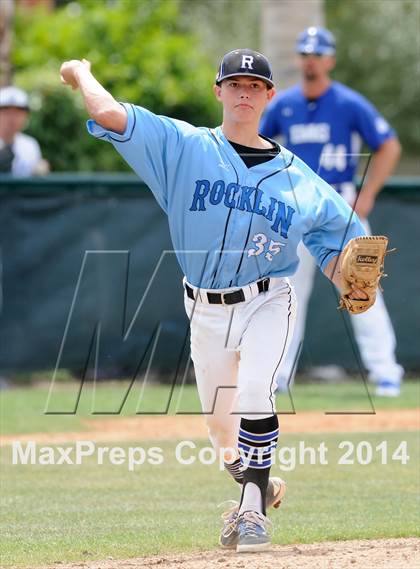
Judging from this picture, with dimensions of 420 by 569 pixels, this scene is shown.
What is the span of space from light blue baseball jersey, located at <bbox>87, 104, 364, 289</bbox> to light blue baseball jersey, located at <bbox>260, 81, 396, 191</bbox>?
4457mm

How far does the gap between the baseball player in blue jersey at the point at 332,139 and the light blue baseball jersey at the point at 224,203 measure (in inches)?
172

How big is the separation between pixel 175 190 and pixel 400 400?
5.00 meters

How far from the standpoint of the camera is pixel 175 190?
18.4ft

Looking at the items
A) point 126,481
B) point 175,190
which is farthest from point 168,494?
point 175,190

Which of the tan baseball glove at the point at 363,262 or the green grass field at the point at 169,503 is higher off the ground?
the tan baseball glove at the point at 363,262

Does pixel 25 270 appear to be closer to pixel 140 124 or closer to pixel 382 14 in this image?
pixel 140 124

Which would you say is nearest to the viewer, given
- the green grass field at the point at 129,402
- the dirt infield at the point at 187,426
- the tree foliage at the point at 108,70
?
the dirt infield at the point at 187,426

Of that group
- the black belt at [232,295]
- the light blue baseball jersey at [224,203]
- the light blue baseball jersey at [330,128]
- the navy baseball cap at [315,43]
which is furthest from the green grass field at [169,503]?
the navy baseball cap at [315,43]

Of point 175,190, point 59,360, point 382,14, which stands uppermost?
point 382,14

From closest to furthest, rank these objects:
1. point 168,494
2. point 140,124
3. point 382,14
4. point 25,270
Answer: point 140,124 → point 168,494 → point 25,270 → point 382,14

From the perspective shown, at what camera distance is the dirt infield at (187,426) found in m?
8.62

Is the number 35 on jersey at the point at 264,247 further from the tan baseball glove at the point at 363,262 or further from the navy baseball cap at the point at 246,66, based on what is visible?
the navy baseball cap at the point at 246,66

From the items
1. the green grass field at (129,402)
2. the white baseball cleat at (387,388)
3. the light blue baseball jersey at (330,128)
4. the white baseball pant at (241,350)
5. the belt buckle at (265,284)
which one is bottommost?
the green grass field at (129,402)

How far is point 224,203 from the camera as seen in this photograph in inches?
219
